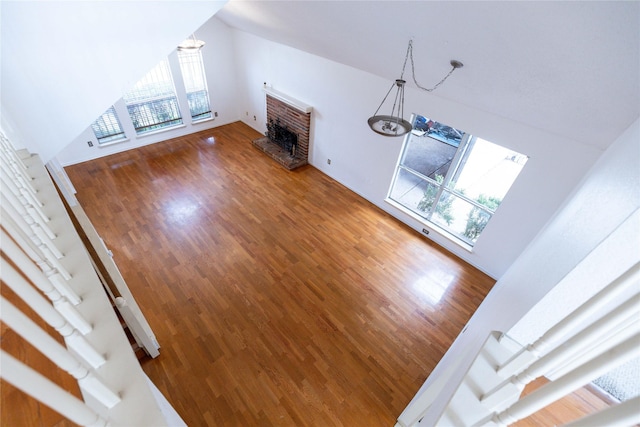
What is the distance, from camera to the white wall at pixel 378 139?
3.77 metres

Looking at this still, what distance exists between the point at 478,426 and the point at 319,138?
6360 millimetres

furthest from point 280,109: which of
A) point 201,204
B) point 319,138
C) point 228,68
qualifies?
point 201,204

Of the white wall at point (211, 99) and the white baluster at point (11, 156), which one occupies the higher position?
the white baluster at point (11, 156)

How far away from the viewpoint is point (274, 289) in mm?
4418

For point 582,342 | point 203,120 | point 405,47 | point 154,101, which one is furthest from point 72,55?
point 203,120

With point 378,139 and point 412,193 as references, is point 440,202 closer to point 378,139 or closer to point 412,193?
point 412,193

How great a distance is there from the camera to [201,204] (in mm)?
5820

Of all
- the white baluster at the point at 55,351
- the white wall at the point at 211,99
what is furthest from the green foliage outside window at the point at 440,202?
the white wall at the point at 211,99

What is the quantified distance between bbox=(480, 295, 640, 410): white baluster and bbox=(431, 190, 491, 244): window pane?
4.39 metres

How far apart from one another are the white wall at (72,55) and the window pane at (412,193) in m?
4.47

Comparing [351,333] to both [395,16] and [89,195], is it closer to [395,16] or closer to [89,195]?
[395,16]

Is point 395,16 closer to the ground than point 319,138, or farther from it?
farther from it

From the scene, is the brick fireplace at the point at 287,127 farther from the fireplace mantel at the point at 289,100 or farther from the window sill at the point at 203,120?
the window sill at the point at 203,120

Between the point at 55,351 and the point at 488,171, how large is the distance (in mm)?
5231
